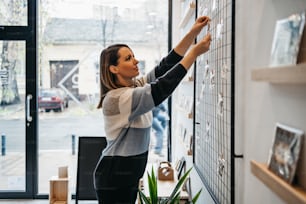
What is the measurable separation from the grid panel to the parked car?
215 centimetres

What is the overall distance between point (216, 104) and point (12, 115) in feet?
9.47

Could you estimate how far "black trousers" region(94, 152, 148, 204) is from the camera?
1810mm

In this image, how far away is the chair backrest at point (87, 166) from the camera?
350 centimetres

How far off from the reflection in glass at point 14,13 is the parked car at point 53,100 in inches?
29.2

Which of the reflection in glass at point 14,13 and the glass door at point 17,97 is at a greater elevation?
the reflection in glass at point 14,13

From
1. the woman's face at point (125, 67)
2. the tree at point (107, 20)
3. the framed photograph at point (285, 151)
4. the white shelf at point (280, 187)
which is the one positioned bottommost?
the white shelf at point (280, 187)

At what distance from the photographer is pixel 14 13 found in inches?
155

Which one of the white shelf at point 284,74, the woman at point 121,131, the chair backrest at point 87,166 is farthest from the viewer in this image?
the chair backrest at point 87,166

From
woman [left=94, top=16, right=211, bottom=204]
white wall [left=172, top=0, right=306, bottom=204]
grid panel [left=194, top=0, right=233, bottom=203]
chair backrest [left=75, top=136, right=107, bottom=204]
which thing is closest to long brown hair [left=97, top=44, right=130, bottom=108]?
woman [left=94, top=16, right=211, bottom=204]

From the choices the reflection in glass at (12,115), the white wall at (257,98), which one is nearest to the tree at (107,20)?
the reflection in glass at (12,115)

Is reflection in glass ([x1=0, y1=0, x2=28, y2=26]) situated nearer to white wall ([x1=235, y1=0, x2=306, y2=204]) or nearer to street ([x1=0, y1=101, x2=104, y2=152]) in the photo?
street ([x1=0, y1=101, x2=104, y2=152])

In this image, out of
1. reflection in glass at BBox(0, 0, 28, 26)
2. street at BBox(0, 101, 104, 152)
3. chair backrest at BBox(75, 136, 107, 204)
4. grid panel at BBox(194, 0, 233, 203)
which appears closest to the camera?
grid panel at BBox(194, 0, 233, 203)

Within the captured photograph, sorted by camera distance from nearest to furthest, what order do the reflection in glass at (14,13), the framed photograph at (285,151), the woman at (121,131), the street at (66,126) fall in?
the framed photograph at (285,151) < the woman at (121,131) < the reflection in glass at (14,13) < the street at (66,126)

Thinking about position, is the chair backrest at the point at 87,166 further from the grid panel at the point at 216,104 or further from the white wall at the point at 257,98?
the white wall at the point at 257,98
